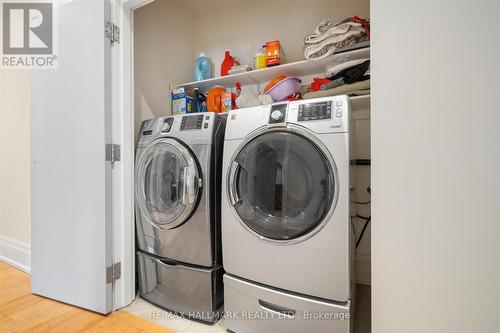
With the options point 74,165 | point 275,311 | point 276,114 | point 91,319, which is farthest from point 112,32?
point 275,311

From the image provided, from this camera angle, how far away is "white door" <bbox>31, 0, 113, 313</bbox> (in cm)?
125

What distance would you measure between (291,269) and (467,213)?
25.8 inches

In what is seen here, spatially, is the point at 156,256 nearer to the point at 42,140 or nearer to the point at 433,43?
the point at 42,140

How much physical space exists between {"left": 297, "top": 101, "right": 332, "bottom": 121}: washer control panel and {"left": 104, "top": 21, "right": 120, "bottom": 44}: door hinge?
1.17m

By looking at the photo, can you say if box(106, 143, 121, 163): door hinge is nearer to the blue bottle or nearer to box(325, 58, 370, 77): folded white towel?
the blue bottle

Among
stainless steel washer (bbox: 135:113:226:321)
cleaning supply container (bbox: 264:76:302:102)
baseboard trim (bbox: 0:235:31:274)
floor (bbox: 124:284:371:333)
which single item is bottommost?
floor (bbox: 124:284:371:333)

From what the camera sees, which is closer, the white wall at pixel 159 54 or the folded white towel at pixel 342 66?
the folded white towel at pixel 342 66

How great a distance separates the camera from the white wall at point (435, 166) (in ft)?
2.09

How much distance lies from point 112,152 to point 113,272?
0.71 m

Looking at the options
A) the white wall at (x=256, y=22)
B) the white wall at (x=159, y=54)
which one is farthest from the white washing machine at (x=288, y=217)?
the white wall at (x=256, y=22)

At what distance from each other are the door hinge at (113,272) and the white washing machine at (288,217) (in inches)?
26.9

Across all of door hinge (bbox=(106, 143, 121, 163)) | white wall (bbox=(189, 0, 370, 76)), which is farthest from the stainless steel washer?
white wall (bbox=(189, 0, 370, 76))

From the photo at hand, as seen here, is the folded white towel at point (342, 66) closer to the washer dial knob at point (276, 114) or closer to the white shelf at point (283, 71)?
the white shelf at point (283, 71)

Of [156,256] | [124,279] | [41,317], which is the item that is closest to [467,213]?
[156,256]
